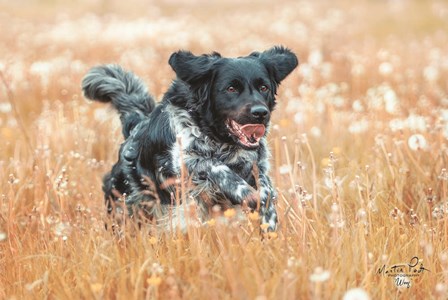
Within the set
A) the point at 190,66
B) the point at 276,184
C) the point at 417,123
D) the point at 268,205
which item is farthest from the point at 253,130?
the point at 417,123

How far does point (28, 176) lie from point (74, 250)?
1860 mm

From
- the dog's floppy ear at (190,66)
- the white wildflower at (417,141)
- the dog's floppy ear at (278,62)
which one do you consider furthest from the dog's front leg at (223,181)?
the white wildflower at (417,141)

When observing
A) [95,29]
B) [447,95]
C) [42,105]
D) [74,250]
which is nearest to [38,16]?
[95,29]

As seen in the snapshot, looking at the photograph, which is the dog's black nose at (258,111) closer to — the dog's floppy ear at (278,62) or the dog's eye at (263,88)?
the dog's eye at (263,88)

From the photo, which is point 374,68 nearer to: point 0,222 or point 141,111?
point 141,111

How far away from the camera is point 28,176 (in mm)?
5223

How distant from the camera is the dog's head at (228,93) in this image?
433 cm

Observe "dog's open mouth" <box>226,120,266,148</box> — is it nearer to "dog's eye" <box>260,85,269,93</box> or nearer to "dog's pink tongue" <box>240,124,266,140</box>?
"dog's pink tongue" <box>240,124,266,140</box>

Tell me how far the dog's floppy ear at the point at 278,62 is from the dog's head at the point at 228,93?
7 centimetres

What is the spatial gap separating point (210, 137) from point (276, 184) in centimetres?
86

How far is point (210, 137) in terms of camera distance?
A: 4.47m

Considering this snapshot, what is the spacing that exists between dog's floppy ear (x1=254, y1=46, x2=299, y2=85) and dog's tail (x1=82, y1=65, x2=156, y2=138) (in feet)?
3.25

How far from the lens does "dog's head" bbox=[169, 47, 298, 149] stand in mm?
4332

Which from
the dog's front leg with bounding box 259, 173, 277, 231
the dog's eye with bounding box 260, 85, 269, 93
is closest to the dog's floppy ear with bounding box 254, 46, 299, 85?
the dog's eye with bounding box 260, 85, 269, 93
